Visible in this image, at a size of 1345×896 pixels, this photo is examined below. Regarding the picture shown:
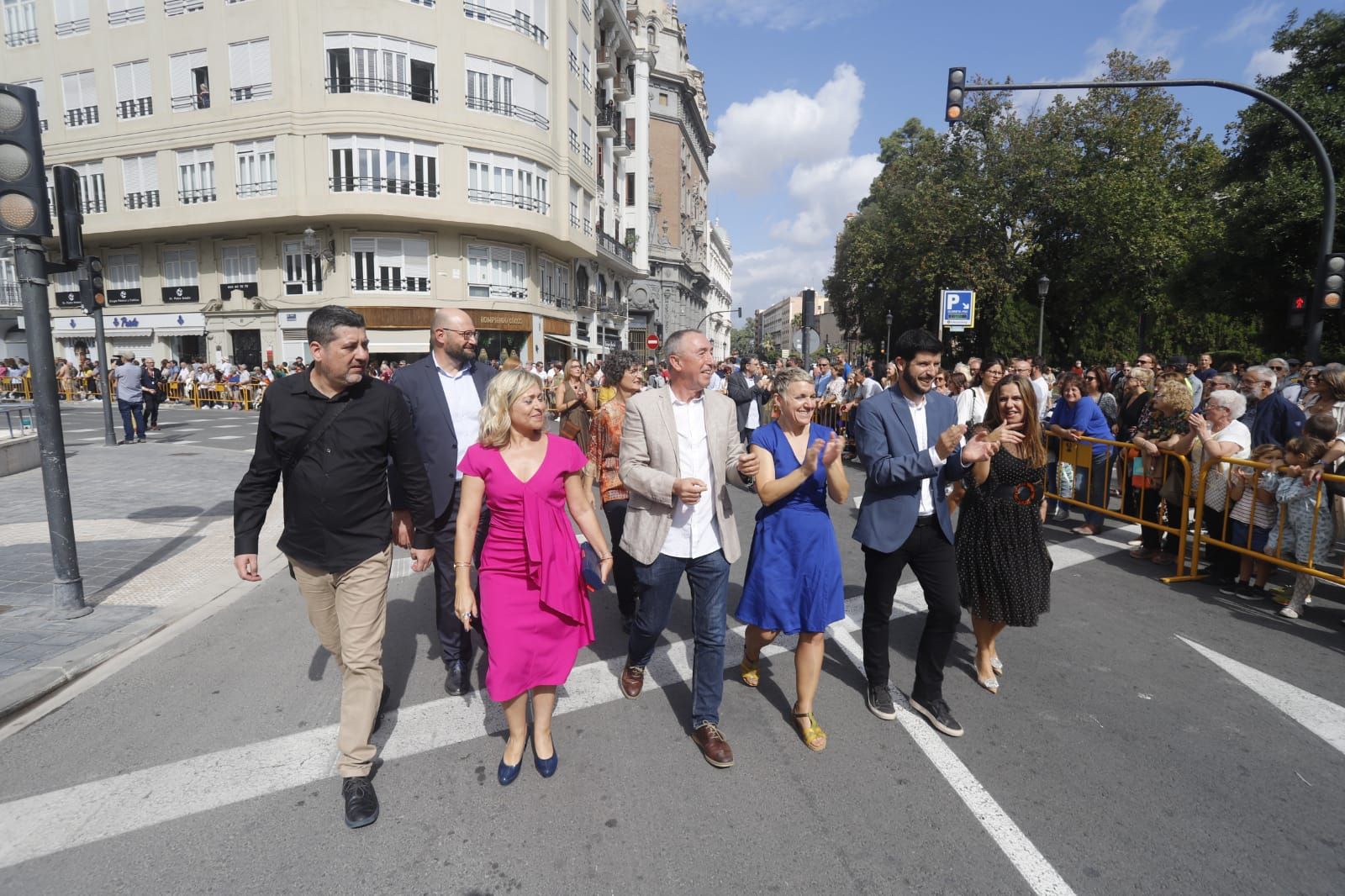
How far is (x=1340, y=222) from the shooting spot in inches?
699

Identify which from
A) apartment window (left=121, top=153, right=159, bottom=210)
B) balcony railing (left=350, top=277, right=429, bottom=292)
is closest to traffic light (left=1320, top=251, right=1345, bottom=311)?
balcony railing (left=350, top=277, right=429, bottom=292)

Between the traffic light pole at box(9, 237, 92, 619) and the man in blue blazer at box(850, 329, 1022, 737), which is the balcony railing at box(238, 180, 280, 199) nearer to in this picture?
the traffic light pole at box(9, 237, 92, 619)

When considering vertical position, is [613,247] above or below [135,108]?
below

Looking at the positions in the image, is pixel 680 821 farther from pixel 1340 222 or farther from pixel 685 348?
pixel 1340 222

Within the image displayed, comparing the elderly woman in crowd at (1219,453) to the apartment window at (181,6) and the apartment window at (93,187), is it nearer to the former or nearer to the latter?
the apartment window at (181,6)

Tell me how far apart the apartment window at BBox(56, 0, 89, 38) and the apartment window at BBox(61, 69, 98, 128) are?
5.25ft

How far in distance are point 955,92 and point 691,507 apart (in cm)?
1062

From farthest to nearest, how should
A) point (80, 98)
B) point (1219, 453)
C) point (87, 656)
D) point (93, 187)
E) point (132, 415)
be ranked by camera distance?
point (93, 187) → point (80, 98) → point (132, 415) → point (1219, 453) → point (87, 656)

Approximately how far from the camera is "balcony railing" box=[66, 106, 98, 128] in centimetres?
2823

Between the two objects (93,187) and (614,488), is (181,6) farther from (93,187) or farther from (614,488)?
(614,488)

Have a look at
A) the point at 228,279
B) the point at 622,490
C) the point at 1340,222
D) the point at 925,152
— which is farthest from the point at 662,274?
the point at 622,490

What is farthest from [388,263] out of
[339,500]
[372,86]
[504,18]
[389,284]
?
[339,500]

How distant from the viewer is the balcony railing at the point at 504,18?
26.0 m

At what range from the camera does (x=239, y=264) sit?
92.1ft
